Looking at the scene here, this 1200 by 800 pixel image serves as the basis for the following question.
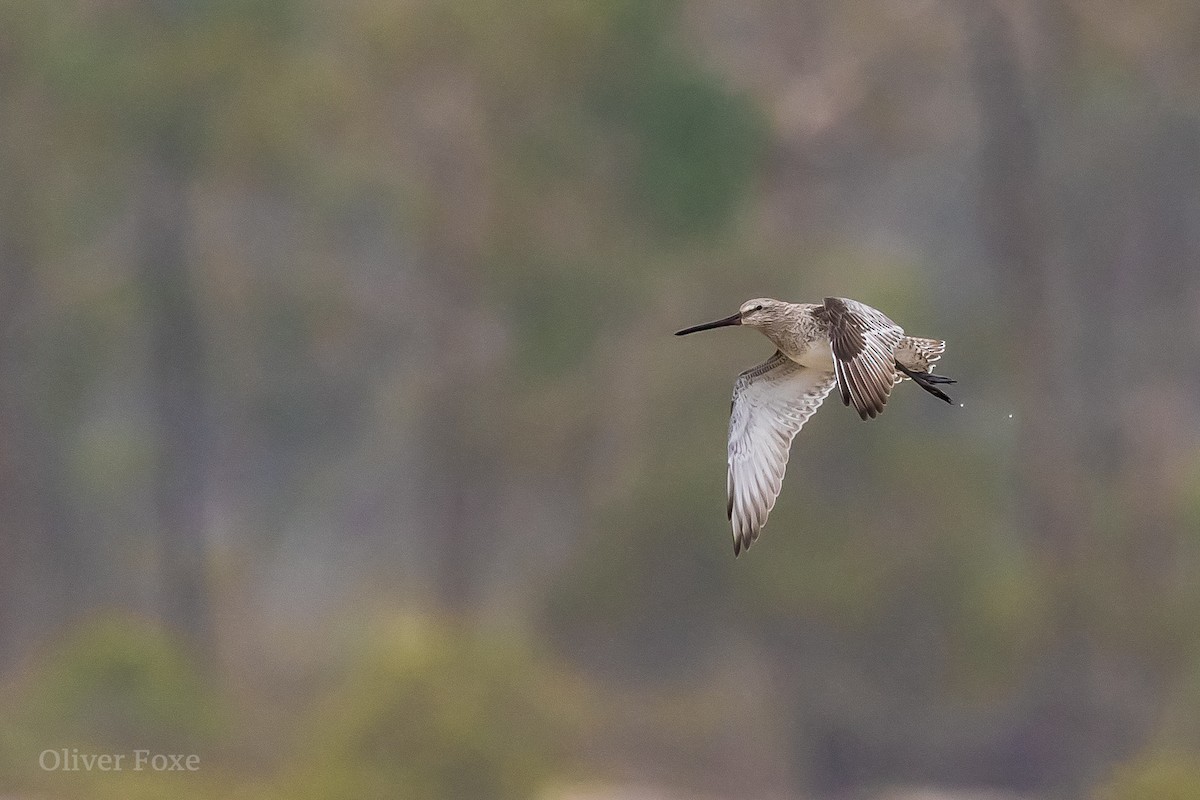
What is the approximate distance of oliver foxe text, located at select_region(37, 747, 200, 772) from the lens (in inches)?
593

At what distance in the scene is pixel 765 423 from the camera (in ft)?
24.4

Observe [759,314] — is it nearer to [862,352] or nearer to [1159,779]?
[862,352]

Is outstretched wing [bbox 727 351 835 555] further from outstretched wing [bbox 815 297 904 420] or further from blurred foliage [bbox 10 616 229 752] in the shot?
blurred foliage [bbox 10 616 229 752]

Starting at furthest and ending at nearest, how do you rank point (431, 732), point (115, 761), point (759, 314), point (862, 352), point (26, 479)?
point (26, 479)
point (115, 761)
point (431, 732)
point (759, 314)
point (862, 352)

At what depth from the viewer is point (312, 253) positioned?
21.0 metres

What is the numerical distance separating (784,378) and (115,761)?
917 cm

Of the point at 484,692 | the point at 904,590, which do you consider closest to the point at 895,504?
the point at 904,590

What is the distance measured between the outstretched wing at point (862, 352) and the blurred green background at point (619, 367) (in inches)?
405

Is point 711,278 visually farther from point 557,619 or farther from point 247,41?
point 247,41

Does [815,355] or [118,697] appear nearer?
[815,355]

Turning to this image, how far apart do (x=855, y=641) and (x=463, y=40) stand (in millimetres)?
6460

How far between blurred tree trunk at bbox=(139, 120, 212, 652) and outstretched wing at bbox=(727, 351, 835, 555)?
13176mm

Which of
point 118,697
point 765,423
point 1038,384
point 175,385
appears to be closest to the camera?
point 765,423

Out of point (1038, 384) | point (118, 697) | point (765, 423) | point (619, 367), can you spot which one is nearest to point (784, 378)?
point (765, 423)
